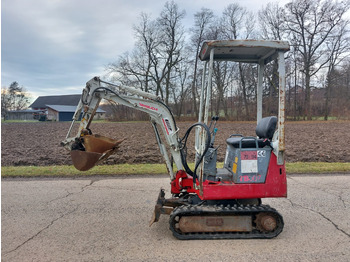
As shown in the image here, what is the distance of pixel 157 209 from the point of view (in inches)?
159

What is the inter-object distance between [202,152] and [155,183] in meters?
3.17

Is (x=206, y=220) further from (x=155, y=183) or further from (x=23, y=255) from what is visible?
(x=155, y=183)

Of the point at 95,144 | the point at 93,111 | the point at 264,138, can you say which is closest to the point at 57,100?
the point at 93,111

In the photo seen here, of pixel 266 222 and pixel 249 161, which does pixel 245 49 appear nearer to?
pixel 249 161

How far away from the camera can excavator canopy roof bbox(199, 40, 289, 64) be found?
12.6 ft

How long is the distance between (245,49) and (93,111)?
272 cm

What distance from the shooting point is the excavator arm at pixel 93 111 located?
4.32m

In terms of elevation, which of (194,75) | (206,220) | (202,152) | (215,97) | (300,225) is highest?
(194,75)

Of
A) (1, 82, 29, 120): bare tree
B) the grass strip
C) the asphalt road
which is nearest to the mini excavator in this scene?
the asphalt road

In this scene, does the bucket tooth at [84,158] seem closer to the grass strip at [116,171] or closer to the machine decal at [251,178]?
the machine decal at [251,178]

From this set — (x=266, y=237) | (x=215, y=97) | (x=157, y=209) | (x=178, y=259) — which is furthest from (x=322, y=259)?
(x=215, y=97)

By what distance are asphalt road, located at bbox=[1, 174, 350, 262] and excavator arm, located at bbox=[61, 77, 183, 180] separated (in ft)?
3.34

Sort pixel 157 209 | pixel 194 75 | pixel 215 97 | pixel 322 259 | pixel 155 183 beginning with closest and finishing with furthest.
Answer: pixel 322 259
pixel 157 209
pixel 155 183
pixel 215 97
pixel 194 75

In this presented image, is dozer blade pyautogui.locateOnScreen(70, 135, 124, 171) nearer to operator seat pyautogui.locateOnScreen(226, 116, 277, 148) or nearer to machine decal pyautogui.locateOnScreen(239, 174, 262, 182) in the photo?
operator seat pyautogui.locateOnScreen(226, 116, 277, 148)
